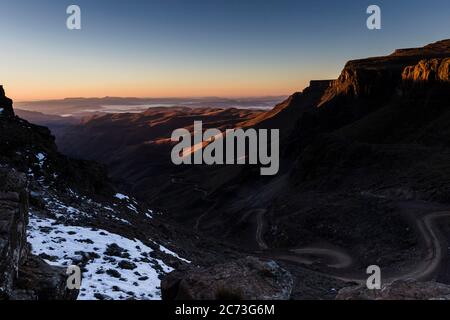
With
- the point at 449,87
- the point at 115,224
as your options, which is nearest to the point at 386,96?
the point at 449,87

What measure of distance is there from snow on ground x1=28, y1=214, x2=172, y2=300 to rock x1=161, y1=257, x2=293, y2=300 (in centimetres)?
586

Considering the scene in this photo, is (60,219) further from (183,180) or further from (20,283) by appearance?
(183,180)

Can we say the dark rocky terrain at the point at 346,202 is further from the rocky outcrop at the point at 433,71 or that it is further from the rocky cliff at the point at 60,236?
the rocky cliff at the point at 60,236

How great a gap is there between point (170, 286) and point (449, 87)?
129m

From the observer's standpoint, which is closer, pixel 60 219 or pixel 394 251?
pixel 60 219

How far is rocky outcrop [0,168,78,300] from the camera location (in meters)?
9.62

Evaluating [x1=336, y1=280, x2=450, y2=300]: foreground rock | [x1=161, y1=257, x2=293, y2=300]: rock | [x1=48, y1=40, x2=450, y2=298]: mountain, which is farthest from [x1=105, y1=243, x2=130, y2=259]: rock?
[x1=336, y1=280, x2=450, y2=300]: foreground rock

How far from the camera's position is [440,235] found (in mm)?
51594

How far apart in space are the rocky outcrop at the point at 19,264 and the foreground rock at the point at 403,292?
719cm

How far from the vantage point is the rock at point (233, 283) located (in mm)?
9242

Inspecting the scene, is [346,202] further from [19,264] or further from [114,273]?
[19,264]

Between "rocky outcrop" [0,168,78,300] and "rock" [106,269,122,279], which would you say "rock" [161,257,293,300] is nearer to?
"rocky outcrop" [0,168,78,300]

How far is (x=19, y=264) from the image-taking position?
1080 cm

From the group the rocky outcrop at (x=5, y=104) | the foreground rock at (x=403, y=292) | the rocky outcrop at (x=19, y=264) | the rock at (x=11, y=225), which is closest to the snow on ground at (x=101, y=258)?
the rocky outcrop at (x=19, y=264)
